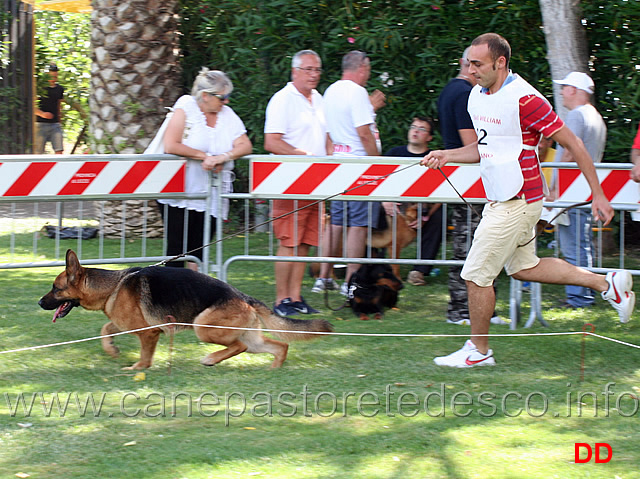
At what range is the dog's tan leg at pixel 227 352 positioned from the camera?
17.7 ft

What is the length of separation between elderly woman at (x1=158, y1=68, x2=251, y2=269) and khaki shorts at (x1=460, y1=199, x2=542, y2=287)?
2.49 m

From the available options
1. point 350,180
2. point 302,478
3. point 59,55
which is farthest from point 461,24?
point 59,55

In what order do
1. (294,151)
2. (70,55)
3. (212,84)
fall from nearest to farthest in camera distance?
(212,84), (294,151), (70,55)

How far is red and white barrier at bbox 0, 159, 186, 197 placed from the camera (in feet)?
20.9

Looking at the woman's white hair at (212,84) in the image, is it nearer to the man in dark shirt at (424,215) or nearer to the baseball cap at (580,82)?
the man in dark shirt at (424,215)

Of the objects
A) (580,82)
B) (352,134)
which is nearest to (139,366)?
(352,134)

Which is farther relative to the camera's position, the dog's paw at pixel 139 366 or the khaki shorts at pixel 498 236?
the dog's paw at pixel 139 366

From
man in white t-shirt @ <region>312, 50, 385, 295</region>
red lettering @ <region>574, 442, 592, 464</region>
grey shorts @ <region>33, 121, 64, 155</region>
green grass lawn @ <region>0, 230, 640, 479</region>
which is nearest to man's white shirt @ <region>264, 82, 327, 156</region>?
man in white t-shirt @ <region>312, 50, 385, 295</region>

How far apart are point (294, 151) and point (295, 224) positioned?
0.65m

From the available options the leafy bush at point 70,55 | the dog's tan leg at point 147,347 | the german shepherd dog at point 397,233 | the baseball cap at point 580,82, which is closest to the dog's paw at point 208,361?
the dog's tan leg at point 147,347

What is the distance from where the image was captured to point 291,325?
542 cm

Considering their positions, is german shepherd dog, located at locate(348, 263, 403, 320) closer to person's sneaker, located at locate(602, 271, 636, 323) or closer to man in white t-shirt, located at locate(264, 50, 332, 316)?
man in white t-shirt, located at locate(264, 50, 332, 316)

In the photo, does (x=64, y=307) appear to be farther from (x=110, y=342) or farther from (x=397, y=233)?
(x=397, y=233)

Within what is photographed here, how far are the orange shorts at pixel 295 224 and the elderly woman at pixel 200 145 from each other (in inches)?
18.2
